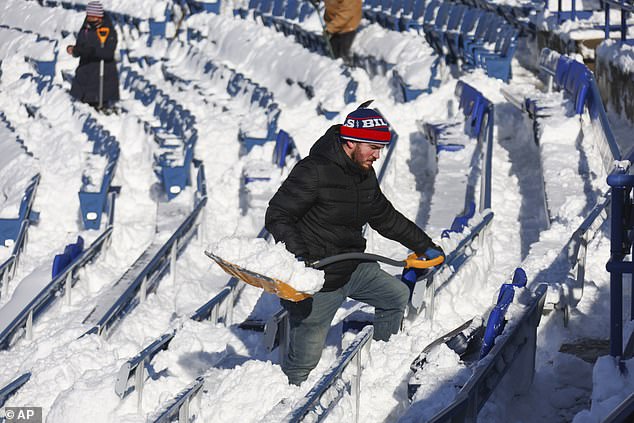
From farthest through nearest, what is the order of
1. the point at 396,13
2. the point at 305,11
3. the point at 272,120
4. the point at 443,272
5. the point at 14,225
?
1. the point at 305,11
2. the point at 396,13
3. the point at 272,120
4. the point at 14,225
5. the point at 443,272

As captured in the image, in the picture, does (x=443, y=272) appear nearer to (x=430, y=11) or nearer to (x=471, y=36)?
(x=471, y=36)

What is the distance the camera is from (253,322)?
7.91 m

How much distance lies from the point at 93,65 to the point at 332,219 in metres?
11.7

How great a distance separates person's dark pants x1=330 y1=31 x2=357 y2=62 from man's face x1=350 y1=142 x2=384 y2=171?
11.3 m

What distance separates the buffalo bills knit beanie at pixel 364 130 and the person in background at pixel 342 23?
35.0 ft

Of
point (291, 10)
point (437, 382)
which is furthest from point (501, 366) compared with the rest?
point (291, 10)

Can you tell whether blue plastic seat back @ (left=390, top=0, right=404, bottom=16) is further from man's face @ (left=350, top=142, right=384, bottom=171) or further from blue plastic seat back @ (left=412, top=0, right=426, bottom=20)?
man's face @ (left=350, top=142, right=384, bottom=171)

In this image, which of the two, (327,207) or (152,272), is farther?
(152,272)

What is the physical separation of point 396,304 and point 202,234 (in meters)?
5.47

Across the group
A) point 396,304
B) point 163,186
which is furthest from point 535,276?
point 163,186

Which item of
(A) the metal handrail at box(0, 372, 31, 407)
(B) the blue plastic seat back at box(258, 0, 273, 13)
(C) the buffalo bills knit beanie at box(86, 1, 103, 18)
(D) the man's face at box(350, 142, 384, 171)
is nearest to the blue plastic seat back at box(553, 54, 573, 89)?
(D) the man's face at box(350, 142, 384, 171)

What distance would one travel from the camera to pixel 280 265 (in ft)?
18.1

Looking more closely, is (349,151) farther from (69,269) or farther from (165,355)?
(69,269)

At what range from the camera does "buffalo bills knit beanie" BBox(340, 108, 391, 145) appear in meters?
5.81
